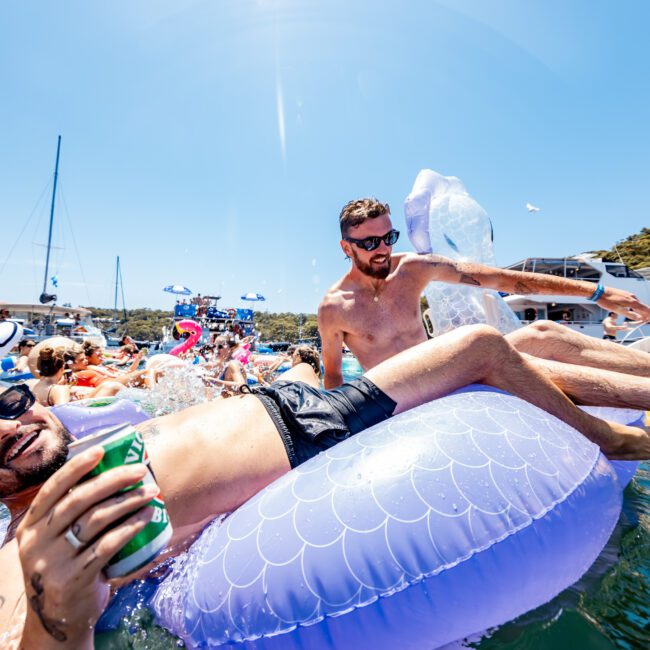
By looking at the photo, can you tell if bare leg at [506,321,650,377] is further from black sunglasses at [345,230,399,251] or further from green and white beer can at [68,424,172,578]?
green and white beer can at [68,424,172,578]

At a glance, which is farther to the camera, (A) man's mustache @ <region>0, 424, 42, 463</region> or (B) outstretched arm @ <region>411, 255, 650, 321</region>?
(B) outstretched arm @ <region>411, 255, 650, 321</region>

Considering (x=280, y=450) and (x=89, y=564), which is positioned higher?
(x=89, y=564)

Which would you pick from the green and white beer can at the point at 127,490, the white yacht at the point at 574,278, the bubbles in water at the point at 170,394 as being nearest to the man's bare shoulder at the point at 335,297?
the green and white beer can at the point at 127,490

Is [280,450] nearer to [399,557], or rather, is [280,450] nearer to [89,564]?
[399,557]

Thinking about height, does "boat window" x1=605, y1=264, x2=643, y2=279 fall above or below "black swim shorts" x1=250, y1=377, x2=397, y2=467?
below

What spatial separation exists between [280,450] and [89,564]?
97 cm

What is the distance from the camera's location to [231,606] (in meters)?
1.10

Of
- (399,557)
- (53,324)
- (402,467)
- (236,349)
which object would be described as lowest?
(53,324)

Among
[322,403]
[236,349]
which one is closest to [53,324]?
[236,349]

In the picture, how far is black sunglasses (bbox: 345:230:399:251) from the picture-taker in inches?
112

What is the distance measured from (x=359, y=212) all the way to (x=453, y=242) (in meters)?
1.78

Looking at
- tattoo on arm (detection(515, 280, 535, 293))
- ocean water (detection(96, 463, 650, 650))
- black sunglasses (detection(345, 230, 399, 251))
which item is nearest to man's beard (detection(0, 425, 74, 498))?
ocean water (detection(96, 463, 650, 650))

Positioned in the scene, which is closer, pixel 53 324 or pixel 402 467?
pixel 402 467

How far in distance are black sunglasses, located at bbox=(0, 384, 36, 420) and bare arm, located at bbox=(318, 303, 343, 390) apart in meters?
2.13
